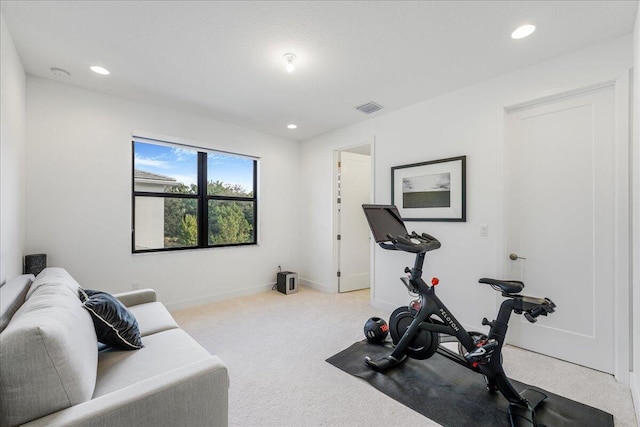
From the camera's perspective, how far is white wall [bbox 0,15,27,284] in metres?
2.03

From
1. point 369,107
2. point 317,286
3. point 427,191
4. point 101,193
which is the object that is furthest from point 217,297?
point 369,107

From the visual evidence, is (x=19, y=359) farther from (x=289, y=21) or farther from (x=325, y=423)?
(x=289, y=21)

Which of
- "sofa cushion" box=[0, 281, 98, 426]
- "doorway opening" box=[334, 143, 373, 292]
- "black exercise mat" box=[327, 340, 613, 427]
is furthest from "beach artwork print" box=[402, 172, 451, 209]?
"sofa cushion" box=[0, 281, 98, 426]

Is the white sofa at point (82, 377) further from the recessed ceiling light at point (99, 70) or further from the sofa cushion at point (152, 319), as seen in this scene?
the recessed ceiling light at point (99, 70)

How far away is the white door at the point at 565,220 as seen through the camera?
2.29 meters

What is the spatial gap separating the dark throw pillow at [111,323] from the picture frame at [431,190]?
2905 millimetres

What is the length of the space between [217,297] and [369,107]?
3350 millimetres

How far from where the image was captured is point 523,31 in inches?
83.4

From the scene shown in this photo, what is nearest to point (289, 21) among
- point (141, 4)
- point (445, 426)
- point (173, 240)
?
point (141, 4)

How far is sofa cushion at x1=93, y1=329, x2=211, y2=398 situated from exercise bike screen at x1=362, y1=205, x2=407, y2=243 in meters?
1.43

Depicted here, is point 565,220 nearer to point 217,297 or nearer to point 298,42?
point 298,42

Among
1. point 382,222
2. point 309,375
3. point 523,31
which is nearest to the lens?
point 523,31

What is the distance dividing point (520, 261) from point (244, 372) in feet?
8.74

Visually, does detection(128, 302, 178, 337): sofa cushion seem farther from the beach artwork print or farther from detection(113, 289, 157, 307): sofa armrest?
the beach artwork print
